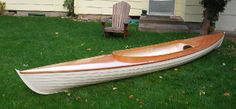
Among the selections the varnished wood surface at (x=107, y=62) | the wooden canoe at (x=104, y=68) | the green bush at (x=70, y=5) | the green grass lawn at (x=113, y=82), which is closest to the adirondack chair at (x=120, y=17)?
the green grass lawn at (x=113, y=82)

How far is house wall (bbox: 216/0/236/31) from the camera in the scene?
457 inches

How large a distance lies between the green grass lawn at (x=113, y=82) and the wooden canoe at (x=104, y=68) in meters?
0.15

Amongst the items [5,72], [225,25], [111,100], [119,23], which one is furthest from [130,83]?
[225,25]

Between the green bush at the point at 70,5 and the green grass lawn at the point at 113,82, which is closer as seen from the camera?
the green grass lawn at the point at 113,82

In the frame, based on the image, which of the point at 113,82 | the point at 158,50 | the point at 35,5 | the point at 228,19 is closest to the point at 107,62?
the point at 113,82

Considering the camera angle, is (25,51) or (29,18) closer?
(25,51)

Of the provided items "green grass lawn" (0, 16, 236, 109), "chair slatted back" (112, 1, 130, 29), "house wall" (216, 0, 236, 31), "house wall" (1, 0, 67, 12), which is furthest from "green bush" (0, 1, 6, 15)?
"house wall" (216, 0, 236, 31)

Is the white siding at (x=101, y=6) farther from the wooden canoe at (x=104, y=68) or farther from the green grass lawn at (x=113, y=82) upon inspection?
the wooden canoe at (x=104, y=68)

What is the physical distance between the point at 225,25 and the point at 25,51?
6099mm

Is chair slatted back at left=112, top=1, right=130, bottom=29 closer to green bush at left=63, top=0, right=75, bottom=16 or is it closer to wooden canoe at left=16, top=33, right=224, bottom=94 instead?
wooden canoe at left=16, top=33, right=224, bottom=94

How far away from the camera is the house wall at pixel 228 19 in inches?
457

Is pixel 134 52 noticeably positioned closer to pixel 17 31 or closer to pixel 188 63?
pixel 188 63

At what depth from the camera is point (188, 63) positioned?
7.96 metres

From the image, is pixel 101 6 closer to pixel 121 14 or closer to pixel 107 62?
pixel 121 14
